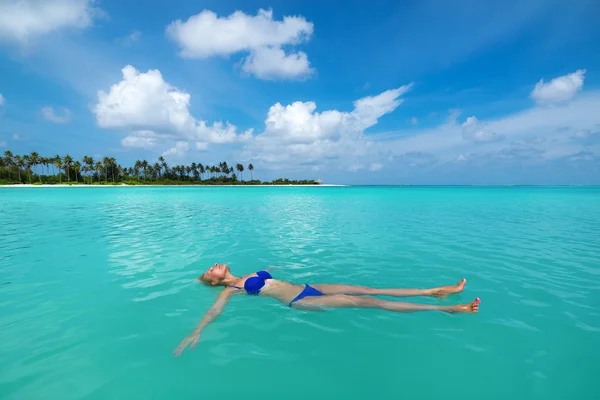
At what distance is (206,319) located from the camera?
5211mm

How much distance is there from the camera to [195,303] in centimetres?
612

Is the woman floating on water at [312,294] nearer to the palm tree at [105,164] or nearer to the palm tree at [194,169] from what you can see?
the palm tree at [105,164]

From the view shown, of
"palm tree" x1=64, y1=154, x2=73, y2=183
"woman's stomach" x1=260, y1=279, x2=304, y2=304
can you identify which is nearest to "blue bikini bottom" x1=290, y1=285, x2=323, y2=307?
"woman's stomach" x1=260, y1=279, x2=304, y2=304

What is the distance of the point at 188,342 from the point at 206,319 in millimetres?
638

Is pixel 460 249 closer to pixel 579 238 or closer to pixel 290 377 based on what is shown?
pixel 579 238

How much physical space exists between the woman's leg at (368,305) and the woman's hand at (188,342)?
195 centimetres

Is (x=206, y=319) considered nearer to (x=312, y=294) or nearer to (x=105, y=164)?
(x=312, y=294)

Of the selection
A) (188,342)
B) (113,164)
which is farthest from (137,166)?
(188,342)

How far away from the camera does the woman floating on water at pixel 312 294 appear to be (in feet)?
17.6

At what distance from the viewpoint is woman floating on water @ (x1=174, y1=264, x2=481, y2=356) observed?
17.6 ft

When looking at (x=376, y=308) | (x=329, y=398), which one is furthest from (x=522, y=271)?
(x=329, y=398)

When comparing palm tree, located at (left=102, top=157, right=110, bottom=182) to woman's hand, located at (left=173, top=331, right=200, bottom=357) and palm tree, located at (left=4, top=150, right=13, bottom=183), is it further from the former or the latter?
woman's hand, located at (left=173, top=331, right=200, bottom=357)

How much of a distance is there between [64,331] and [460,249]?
12.2 m

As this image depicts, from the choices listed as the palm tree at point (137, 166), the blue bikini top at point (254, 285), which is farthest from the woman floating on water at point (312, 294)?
the palm tree at point (137, 166)
